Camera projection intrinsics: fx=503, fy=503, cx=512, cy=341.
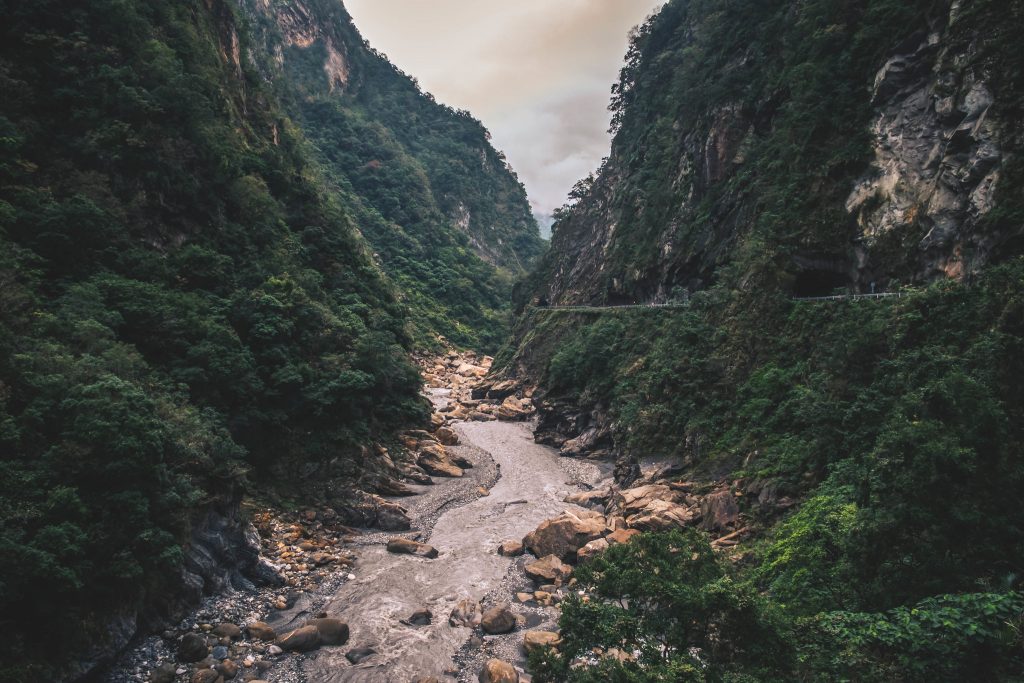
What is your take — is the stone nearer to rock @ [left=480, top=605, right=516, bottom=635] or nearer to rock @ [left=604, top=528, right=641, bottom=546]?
rock @ [left=480, top=605, right=516, bottom=635]

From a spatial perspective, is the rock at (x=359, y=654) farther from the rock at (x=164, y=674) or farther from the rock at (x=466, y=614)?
the rock at (x=164, y=674)

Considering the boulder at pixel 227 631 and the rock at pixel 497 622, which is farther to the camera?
the rock at pixel 497 622

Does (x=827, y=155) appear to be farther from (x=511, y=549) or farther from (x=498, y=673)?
(x=498, y=673)

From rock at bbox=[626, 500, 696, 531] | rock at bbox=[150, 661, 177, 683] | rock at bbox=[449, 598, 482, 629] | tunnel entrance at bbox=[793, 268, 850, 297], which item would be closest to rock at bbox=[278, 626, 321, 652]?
rock at bbox=[150, 661, 177, 683]

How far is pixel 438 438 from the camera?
1606 inches

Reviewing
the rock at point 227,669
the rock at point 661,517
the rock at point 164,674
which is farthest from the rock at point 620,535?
the rock at point 164,674

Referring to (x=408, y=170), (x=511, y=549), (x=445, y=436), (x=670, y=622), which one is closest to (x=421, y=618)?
(x=511, y=549)

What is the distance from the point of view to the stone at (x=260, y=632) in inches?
679

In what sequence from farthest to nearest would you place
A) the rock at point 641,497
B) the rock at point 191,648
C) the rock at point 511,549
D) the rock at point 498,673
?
the rock at point 641,497, the rock at point 511,549, the rock at point 191,648, the rock at point 498,673

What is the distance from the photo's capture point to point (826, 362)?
862 inches

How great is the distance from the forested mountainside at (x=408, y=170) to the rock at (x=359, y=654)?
228 ft

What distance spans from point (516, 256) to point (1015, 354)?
146m

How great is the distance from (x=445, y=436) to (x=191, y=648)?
2593cm

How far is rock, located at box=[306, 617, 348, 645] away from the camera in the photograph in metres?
17.4
